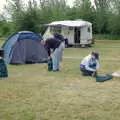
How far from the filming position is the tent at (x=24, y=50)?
17.2 metres

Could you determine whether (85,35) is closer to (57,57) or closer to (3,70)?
(57,57)

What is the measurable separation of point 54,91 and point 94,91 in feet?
3.13

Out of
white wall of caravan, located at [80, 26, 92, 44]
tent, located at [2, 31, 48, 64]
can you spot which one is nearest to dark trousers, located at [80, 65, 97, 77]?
tent, located at [2, 31, 48, 64]

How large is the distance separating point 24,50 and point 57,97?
26.9ft

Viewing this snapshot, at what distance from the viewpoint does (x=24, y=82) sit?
38.7 feet

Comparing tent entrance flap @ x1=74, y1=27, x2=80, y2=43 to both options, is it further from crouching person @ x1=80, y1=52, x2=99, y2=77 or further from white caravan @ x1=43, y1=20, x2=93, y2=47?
crouching person @ x1=80, y1=52, x2=99, y2=77

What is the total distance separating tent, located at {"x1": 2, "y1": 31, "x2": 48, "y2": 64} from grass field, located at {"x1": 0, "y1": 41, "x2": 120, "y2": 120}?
353 cm

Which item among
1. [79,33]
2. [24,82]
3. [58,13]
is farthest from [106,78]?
[58,13]

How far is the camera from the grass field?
25.4 ft

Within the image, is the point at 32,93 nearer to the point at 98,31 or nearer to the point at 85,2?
the point at 98,31

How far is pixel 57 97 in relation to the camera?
372 inches

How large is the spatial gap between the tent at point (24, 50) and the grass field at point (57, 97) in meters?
3.53

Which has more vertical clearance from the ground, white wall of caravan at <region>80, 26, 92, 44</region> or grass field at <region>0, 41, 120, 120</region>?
grass field at <region>0, 41, 120, 120</region>

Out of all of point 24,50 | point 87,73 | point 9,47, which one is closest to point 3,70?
point 87,73
